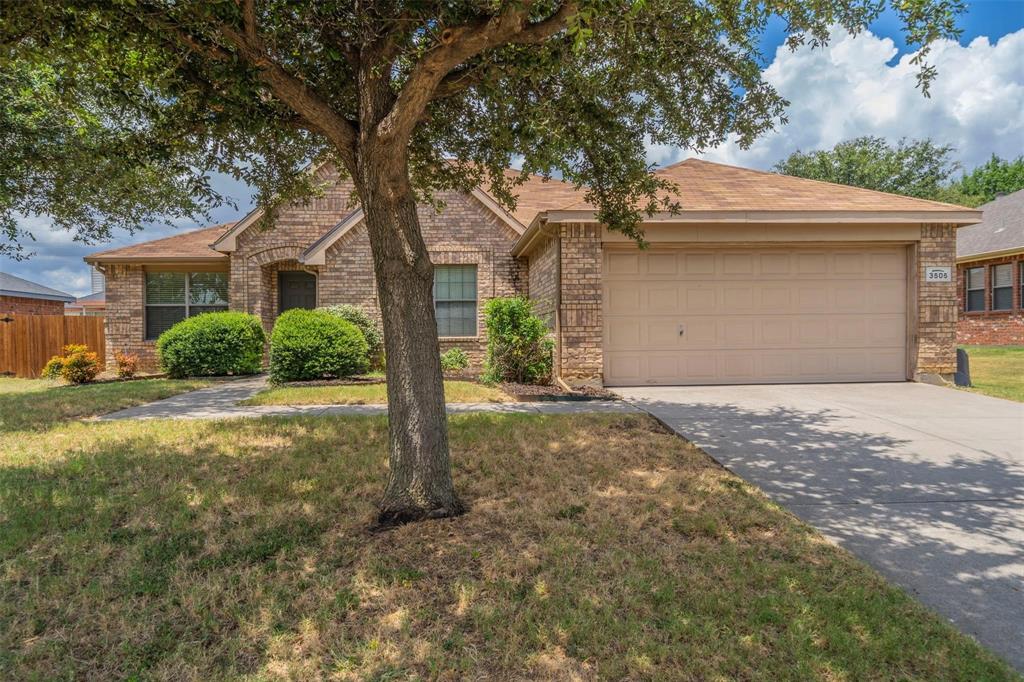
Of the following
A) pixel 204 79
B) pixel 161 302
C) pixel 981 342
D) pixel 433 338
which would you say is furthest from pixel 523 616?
pixel 981 342

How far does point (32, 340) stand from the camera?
1422cm

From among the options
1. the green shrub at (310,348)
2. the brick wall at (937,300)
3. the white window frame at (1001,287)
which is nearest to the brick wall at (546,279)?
the green shrub at (310,348)

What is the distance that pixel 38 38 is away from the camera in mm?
3664

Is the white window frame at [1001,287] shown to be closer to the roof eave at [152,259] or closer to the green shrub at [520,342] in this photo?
the green shrub at [520,342]

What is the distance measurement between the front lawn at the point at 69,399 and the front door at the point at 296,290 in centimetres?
310

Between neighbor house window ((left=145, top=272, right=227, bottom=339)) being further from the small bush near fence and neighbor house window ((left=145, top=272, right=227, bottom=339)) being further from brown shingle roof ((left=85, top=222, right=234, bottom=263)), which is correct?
the small bush near fence

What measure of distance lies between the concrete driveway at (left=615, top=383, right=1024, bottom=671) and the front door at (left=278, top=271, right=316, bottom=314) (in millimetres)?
8734

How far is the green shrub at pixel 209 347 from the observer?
11875mm

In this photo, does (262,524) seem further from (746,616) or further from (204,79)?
(204,79)

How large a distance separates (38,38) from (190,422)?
422cm

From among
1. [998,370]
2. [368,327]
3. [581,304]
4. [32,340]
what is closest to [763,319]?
[581,304]

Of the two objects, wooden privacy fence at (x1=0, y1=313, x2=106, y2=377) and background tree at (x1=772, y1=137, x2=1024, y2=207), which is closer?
wooden privacy fence at (x1=0, y1=313, x2=106, y2=377)

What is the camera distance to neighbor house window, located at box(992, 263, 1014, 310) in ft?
55.6

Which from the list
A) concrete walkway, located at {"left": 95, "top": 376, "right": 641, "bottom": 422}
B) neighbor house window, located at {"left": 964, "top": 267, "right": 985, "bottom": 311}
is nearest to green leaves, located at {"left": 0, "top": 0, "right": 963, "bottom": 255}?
concrete walkway, located at {"left": 95, "top": 376, "right": 641, "bottom": 422}
